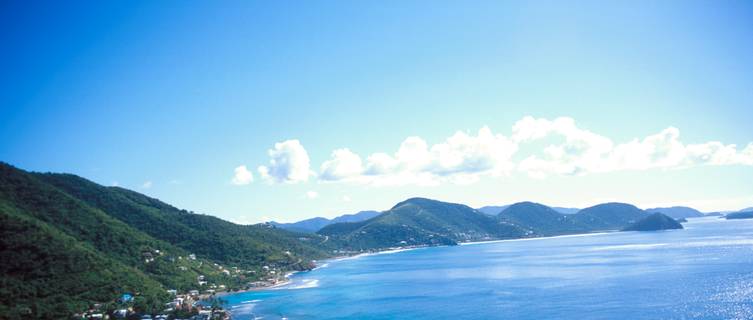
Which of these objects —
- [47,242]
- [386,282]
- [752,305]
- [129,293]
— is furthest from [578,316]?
[47,242]

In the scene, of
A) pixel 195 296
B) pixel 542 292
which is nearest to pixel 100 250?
pixel 195 296

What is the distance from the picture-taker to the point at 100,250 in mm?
93000

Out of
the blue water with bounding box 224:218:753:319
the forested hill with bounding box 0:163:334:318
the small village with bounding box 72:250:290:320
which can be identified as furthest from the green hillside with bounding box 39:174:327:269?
the blue water with bounding box 224:218:753:319

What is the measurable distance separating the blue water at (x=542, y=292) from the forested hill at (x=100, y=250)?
633 inches

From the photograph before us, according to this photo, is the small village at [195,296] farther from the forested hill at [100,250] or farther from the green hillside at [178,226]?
the green hillside at [178,226]

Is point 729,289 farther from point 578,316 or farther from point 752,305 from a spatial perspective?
point 578,316

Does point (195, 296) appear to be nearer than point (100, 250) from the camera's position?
Yes

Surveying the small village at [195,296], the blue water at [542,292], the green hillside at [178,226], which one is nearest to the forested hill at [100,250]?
the green hillside at [178,226]

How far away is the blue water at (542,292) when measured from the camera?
70.4m

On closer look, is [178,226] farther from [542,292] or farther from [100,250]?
[542,292]

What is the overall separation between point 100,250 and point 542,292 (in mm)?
91916

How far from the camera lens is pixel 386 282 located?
394 ft

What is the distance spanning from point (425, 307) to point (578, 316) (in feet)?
87.7

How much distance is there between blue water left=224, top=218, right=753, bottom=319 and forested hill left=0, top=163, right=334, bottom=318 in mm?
16078
